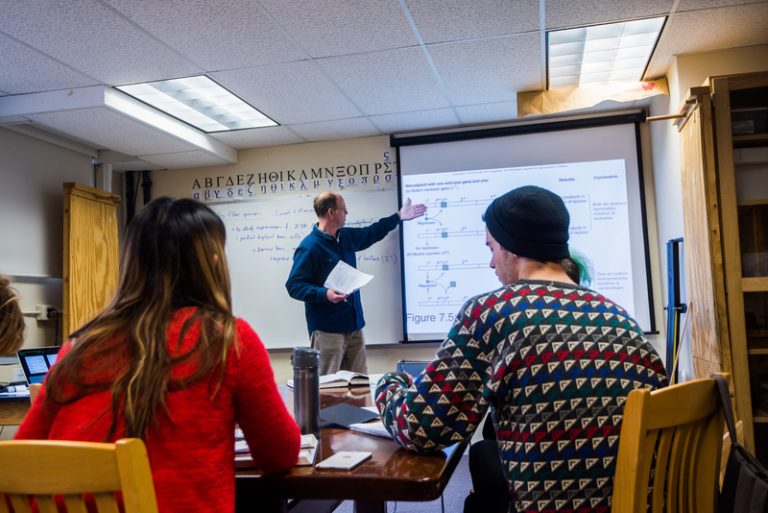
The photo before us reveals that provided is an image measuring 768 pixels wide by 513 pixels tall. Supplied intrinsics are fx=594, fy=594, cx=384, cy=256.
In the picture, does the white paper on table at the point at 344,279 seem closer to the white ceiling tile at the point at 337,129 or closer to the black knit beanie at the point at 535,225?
the white ceiling tile at the point at 337,129

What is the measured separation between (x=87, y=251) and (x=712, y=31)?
12.6ft

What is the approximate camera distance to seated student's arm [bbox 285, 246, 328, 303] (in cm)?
334

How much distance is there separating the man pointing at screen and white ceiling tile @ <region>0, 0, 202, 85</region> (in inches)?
44.0

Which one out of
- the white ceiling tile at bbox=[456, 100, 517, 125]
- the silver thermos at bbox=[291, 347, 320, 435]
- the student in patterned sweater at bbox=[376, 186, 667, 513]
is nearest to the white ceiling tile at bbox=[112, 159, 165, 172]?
the white ceiling tile at bbox=[456, 100, 517, 125]

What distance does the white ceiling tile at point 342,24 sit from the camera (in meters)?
2.42

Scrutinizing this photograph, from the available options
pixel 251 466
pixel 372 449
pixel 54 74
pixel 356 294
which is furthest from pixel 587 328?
pixel 54 74

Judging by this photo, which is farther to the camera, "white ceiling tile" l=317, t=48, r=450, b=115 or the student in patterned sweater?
"white ceiling tile" l=317, t=48, r=450, b=115

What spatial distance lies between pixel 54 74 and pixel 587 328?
2921mm

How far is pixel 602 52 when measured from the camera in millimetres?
3104

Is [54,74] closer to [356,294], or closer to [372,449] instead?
[356,294]

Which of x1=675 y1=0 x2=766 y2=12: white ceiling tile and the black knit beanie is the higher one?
x1=675 y1=0 x2=766 y2=12: white ceiling tile

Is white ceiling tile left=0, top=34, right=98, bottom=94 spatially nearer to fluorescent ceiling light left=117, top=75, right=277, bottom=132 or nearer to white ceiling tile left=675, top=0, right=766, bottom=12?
fluorescent ceiling light left=117, top=75, right=277, bottom=132

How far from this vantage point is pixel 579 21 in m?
2.67

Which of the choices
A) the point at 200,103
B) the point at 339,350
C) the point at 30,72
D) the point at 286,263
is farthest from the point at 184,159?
the point at 339,350
